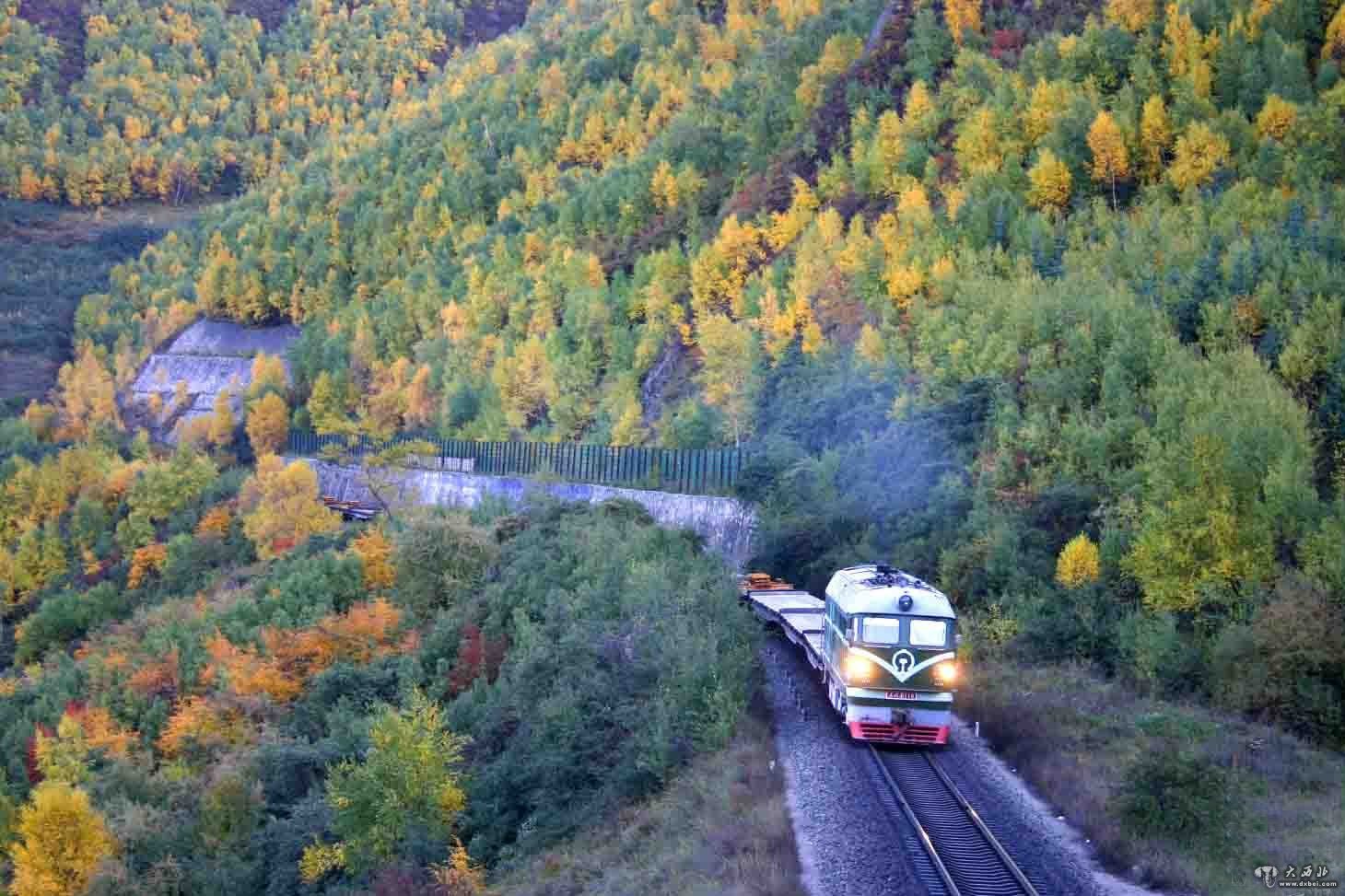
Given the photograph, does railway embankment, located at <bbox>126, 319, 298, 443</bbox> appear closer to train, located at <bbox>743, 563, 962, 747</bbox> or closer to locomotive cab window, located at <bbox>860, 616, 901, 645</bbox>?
train, located at <bbox>743, 563, 962, 747</bbox>

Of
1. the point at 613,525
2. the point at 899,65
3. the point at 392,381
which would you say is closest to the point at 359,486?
the point at 392,381

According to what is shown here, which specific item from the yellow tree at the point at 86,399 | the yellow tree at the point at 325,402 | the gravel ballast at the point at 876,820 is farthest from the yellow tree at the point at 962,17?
the yellow tree at the point at 86,399

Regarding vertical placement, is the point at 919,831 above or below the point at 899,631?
below

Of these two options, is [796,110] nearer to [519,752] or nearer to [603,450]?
[603,450]

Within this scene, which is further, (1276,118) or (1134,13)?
(1134,13)

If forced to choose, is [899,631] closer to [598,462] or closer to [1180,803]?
[1180,803]

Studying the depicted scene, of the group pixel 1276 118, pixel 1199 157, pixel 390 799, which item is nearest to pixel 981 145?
pixel 1199 157
